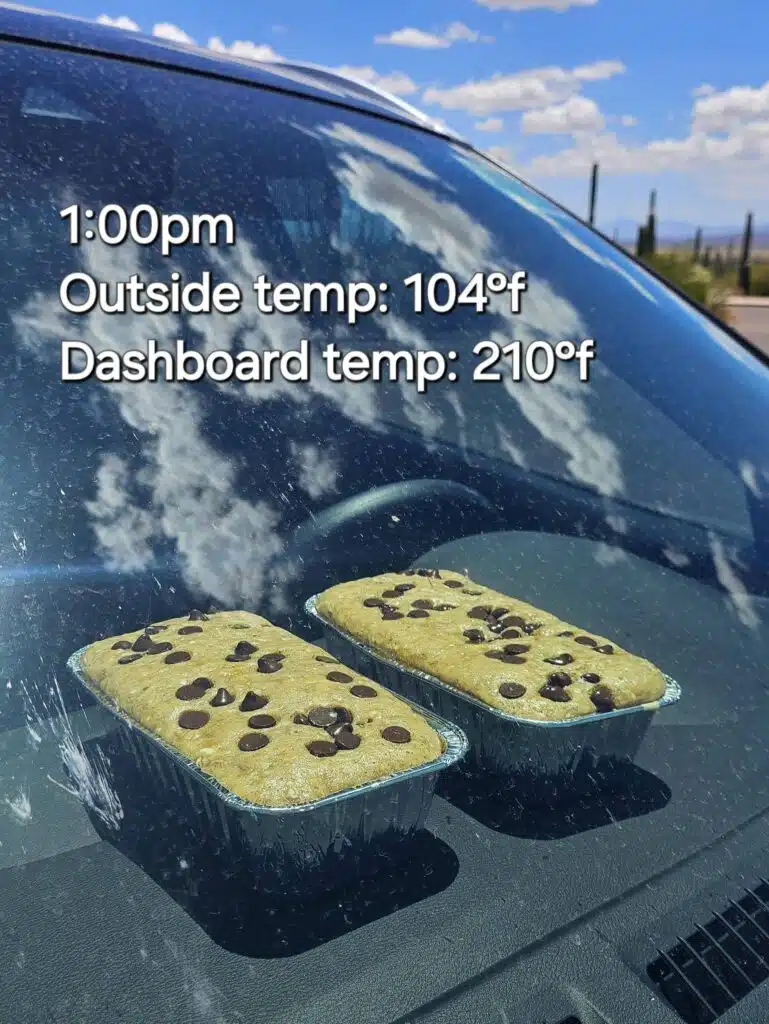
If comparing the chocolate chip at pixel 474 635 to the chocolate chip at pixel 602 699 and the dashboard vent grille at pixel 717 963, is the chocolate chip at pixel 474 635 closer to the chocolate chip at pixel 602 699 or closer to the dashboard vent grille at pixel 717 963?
the chocolate chip at pixel 602 699

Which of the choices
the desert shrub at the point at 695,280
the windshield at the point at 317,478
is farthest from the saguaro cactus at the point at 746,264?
the windshield at the point at 317,478

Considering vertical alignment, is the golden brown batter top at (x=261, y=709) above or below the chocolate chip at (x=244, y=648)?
below

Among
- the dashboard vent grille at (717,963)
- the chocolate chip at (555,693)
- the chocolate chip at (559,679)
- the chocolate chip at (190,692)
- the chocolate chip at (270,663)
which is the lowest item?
the dashboard vent grille at (717,963)

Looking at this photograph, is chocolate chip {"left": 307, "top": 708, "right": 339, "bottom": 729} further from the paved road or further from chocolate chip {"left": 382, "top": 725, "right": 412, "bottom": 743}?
the paved road

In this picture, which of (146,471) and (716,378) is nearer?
(146,471)

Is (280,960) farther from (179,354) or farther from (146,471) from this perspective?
(179,354)

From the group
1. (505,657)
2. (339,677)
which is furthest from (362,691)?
(505,657)

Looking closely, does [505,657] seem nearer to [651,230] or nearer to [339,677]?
[339,677]

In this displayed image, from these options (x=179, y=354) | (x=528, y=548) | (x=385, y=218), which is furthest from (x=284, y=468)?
(x=385, y=218)
